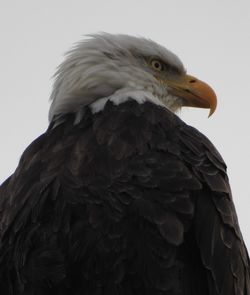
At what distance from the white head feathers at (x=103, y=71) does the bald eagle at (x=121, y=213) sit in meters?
0.28

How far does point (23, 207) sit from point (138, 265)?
Result: 0.75 metres

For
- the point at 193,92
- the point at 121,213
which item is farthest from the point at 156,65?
the point at 121,213

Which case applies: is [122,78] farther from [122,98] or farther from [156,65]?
[156,65]

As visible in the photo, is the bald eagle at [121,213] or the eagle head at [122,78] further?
the eagle head at [122,78]

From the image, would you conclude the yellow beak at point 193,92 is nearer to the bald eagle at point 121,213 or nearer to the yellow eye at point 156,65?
the yellow eye at point 156,65

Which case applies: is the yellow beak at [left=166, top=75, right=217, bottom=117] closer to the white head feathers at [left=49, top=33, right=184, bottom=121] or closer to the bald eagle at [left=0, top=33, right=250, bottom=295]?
the white head feathers at [left=49, top=33, right=184, bottom=121]

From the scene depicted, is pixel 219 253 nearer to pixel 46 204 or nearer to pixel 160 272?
pixel 160 272

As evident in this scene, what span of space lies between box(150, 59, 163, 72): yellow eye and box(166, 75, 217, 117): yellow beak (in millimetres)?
115

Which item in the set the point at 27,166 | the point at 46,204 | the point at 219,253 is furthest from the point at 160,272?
the point at 27,166

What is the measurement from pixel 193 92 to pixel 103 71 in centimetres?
78

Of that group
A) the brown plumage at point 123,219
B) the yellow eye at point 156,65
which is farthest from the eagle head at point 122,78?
the brown plumage at point 123,219

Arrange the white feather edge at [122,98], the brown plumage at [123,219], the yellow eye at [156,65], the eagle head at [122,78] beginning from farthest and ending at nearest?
the yellow eye at [156,65] < the eagle head at [122,78] < the white feather edge at [122,98] < the brown plumage at [123,219]

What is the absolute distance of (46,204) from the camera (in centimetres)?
460

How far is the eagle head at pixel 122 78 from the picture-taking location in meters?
5.38
